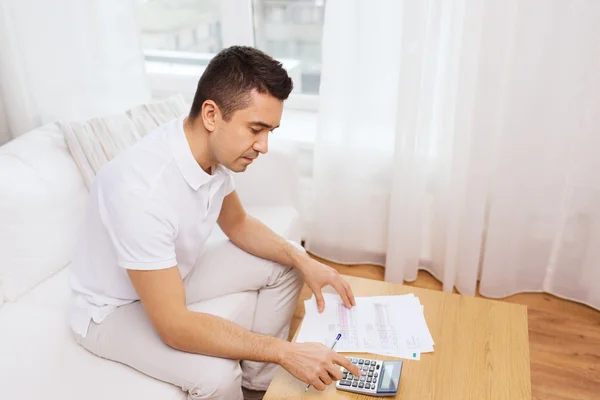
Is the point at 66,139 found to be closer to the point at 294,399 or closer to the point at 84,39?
the point at 84,39

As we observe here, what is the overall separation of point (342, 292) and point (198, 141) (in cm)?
51

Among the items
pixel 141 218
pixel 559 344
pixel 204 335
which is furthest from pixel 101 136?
pixel 559 344

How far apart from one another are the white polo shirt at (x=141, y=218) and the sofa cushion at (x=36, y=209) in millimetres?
216

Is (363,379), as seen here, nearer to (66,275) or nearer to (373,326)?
(373,326)

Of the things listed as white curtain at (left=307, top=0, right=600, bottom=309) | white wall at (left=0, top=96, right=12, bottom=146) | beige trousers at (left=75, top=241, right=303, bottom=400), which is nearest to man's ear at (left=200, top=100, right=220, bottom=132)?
beige trousers at (left=75, top=241, right=303, bottom=400)

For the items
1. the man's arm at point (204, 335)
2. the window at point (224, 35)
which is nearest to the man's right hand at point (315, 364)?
the man's arm at point (204, 335)

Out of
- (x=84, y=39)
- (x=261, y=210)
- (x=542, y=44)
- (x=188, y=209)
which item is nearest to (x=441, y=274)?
(x=261, y=210)

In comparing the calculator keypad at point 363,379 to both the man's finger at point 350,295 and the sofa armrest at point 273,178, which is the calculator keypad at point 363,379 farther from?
the sofa armrest at point 273,178

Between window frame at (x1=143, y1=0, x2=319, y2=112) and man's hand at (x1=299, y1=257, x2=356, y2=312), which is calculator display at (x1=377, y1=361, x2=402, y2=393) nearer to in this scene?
man's hand at (x1=299, y1=257, x2=356, y2=312)

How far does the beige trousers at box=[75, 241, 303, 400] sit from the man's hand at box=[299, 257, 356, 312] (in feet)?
0.40

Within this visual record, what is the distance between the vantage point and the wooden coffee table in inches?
49.9

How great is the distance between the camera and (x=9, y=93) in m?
2.23

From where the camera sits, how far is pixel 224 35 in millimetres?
2586

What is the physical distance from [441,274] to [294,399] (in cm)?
123
